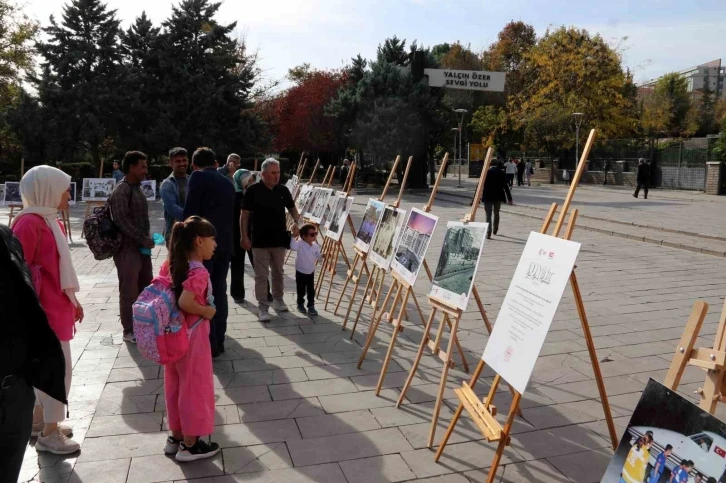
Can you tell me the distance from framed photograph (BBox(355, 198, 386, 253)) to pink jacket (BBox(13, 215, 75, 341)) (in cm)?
312

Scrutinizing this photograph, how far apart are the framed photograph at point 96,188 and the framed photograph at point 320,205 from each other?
7153 mm

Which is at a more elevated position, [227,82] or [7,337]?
[227,82]

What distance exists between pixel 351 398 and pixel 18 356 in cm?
270

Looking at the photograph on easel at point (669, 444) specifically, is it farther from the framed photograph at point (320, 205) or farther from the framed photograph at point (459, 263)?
the framed photograph at point (320, 205)

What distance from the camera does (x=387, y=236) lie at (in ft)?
18.7

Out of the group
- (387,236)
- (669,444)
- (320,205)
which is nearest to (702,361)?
(669,444)

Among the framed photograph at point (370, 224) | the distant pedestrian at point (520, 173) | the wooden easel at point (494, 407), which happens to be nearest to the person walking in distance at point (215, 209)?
the framed photograph at point (370, 224)

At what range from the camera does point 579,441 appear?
3770mm

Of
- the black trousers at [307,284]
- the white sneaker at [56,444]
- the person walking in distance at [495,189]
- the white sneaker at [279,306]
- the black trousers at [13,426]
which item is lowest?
the white sneaker at [56,444]

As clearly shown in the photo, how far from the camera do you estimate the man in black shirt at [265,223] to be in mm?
6402

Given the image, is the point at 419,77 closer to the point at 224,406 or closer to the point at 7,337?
the point at 224,406

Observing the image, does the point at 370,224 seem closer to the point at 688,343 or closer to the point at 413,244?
the point at 413,244

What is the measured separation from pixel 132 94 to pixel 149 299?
28.1 m

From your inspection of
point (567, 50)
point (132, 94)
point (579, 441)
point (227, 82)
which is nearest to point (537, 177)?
point (567, 50)
